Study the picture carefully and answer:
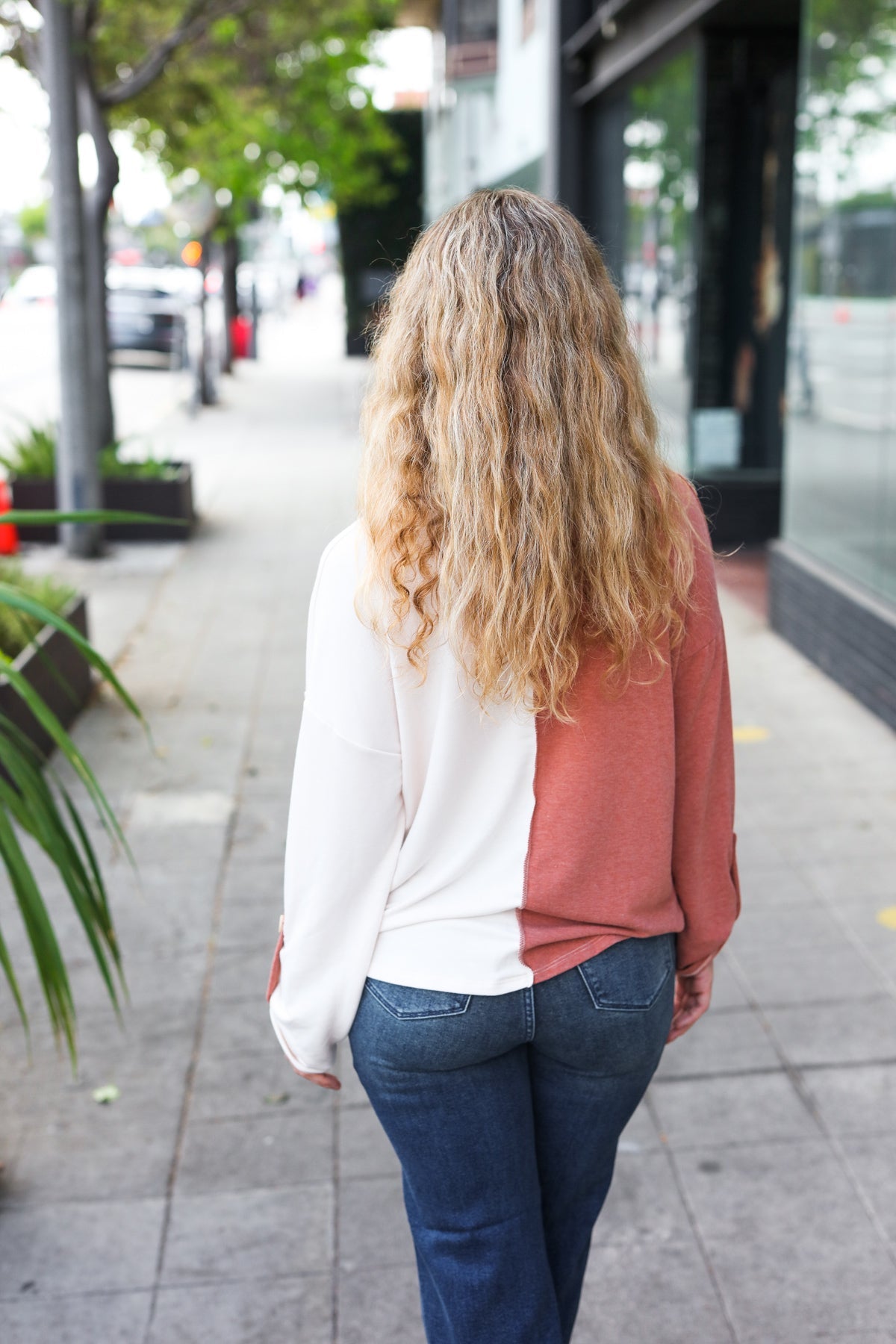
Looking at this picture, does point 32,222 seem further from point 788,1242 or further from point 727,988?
point 788,1242

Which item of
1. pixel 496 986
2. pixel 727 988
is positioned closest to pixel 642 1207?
pixel 727 988

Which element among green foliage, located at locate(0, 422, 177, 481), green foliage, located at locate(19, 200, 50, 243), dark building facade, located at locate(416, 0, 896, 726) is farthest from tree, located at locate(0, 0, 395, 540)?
green foliage, located at locate(19, 200, 50, 243)

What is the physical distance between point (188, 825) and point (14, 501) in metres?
6.38

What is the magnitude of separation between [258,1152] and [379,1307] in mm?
595

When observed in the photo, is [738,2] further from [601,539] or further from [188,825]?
[601,539]

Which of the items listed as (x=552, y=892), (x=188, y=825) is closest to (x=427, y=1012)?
(x=552, y=892)

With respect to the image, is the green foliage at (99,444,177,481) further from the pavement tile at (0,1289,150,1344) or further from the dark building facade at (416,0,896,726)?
the pavement tile at (0,1289,150,1344)

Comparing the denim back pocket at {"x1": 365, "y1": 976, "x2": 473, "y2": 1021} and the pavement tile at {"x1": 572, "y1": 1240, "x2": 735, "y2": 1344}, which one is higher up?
the denim back pocket at {"x1": 365, "y1": 976, "x2": 473, "y2": 1021}

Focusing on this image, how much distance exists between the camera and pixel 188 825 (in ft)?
17.0

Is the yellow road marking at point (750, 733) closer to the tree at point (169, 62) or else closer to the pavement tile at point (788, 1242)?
the pavement tile at point (788, 1242)

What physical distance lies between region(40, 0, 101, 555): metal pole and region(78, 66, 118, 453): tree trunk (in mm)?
1564

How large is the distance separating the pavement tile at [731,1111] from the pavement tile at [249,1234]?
837 mm

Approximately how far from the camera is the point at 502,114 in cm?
1823

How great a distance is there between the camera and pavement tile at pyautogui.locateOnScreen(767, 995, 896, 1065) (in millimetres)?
3555
